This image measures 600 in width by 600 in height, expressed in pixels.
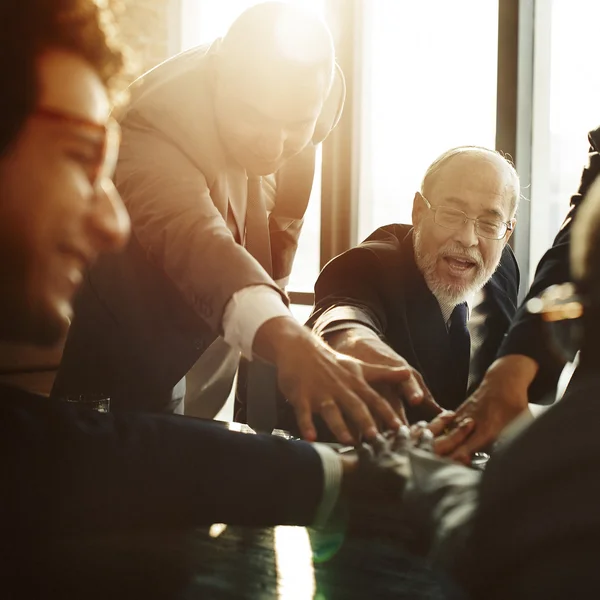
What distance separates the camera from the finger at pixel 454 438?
722 millimetres

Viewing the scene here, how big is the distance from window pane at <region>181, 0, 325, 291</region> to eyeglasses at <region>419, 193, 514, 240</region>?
0.69 meters

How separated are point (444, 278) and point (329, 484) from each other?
682mm

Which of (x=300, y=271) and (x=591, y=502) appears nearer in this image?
(x=591, y=502)

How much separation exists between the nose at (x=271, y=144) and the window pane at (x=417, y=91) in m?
0.80

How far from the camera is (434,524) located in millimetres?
518

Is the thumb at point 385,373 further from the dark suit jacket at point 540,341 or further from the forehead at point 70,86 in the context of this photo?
the forehead at point 70,86

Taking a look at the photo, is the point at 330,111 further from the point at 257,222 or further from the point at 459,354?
the point at 459,354

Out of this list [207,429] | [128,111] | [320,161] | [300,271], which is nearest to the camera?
[207,429]

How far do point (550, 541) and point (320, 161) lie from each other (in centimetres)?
193

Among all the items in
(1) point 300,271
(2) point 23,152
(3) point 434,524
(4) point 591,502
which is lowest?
(1) point 300,271

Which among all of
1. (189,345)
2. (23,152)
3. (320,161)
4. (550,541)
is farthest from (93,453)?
(320,161)

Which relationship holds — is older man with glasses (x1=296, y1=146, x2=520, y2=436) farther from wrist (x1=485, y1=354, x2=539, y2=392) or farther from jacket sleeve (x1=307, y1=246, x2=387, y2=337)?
wrist (x1=485, y1=354, x2=539, y2=392)

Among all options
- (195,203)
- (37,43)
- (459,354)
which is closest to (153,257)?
(195,203)

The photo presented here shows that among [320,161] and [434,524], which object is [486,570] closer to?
[434,524]
